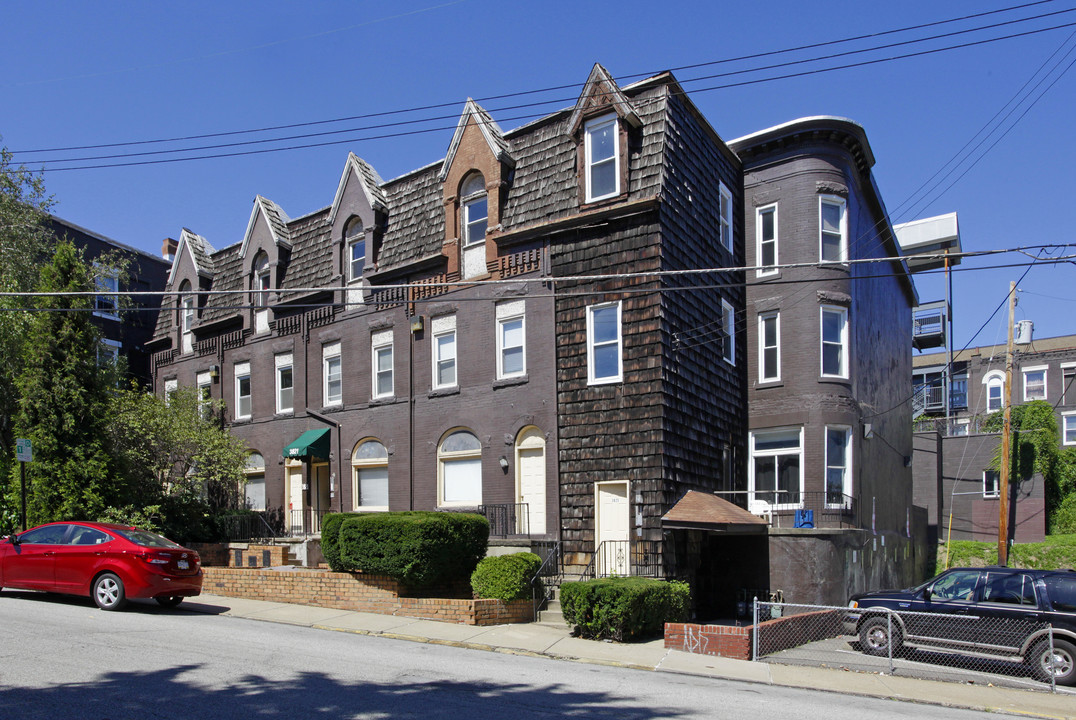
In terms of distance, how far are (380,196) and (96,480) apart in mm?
10504

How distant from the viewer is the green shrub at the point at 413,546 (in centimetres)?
1574

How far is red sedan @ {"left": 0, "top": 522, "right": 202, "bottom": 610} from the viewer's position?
14109 millimetres

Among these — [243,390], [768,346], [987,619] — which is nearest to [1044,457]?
[768,346]

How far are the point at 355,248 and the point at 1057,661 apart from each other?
19.3m

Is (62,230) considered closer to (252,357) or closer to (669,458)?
(252,357)

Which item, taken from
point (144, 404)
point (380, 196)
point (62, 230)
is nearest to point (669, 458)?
point (380, 196)

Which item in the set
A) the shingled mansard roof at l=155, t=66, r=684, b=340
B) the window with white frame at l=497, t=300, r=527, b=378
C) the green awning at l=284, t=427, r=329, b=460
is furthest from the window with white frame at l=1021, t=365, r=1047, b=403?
the green awning at l=284, t=427, r=329, b=460

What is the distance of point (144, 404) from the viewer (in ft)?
72.8

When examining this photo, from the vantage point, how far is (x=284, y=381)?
2588 cm

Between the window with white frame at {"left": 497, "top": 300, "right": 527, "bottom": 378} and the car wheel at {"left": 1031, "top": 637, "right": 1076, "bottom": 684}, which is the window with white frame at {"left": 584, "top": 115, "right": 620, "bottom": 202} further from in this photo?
the car wheel at {"left": 1031, "top": 637, "right": 1076, "bottom": 684}

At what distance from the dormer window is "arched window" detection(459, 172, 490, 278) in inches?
155

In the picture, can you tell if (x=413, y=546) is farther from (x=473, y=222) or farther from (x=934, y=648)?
(x=473, y=222)

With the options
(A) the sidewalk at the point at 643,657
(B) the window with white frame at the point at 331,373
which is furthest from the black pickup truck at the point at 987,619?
(B) the window with white frame at the point at 331,373

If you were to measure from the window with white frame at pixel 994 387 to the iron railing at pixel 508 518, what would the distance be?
3408 cm
